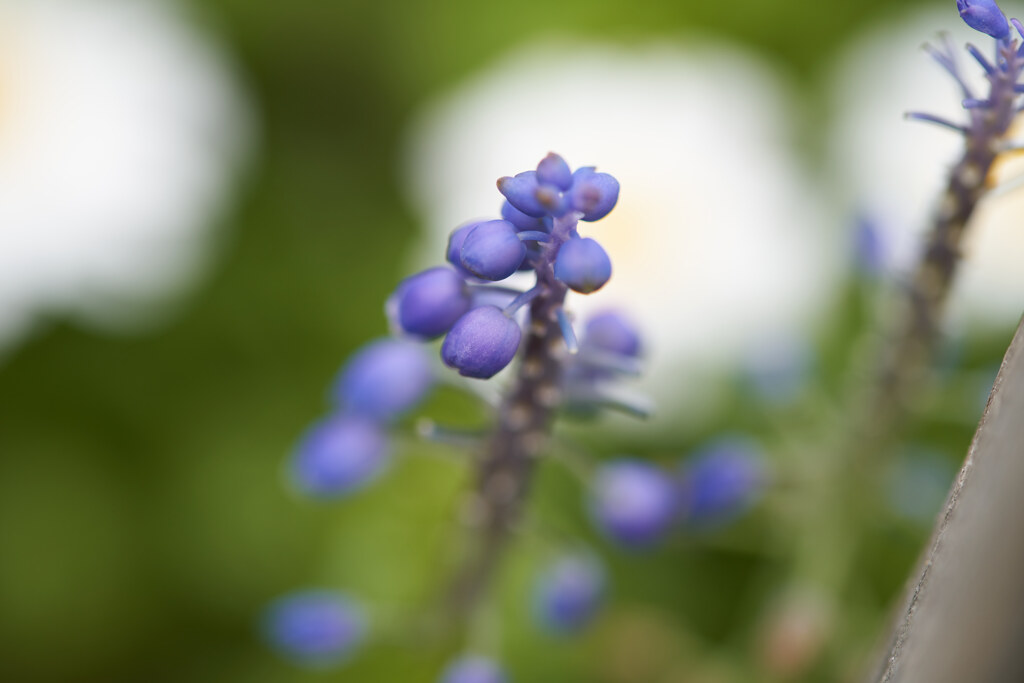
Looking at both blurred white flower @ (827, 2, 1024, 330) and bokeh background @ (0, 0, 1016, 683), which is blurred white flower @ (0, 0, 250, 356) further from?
blurred white flower @ (827, 2, 1024, 330)

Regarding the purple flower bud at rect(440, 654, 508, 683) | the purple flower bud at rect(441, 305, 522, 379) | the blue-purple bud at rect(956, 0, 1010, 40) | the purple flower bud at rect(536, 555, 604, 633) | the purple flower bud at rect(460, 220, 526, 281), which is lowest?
the purple flower bud at rect(440, 654, 508, 683)

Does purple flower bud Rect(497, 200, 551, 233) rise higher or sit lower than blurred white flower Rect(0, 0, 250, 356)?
lower

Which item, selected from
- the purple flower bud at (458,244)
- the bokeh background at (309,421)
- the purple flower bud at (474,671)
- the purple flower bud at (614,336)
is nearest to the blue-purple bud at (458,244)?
the purple flower bud at (458,244)

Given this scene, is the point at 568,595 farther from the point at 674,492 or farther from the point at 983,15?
the point at 983,15

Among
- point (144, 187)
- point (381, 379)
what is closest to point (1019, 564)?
point (381, 379)

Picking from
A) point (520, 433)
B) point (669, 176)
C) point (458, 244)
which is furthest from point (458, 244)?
point (669, 176)

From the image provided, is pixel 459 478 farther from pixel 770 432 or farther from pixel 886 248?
pixel 886 248

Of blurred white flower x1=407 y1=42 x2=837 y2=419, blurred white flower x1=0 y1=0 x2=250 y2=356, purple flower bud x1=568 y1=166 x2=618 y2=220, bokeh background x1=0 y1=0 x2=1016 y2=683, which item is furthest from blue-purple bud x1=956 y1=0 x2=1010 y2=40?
blurred white flower x1=0 y1=0 x2=250 y2=356
